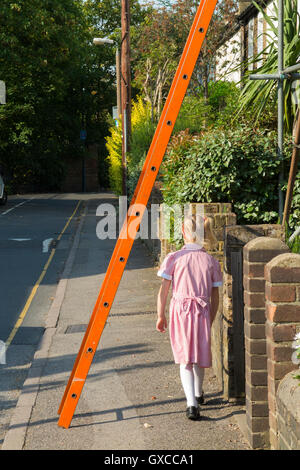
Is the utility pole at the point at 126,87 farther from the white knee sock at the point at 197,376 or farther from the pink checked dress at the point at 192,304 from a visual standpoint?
the white knee sock at the point at 197,376

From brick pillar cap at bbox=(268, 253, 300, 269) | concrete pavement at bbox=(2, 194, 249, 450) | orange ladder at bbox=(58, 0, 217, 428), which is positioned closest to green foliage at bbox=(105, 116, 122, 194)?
concrete pavement at bbox=(2, 194, 249, 450)

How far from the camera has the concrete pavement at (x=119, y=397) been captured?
5.02 meters

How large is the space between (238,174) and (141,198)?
140 inches

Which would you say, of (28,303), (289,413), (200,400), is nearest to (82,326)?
(28,303)

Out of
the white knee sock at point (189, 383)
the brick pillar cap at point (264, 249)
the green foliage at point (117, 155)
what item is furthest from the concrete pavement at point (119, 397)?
the green foliage at point (117, 155)

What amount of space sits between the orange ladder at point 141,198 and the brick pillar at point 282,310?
1227 millimetres

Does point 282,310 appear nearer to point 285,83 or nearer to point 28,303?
point 285,83

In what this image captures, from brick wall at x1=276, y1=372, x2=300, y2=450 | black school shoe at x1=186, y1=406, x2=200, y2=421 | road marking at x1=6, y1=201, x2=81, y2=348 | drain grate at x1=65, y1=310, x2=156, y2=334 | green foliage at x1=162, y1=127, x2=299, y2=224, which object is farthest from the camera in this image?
drain grate at x1=65, y1=310, x2=156, y2=334

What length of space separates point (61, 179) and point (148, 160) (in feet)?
145

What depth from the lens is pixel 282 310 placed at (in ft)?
14.1

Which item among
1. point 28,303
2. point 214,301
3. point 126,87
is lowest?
point 28,303

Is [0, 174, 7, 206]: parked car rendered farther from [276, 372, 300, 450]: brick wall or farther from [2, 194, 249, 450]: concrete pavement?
[276, 372, 300, 450]: brick wall

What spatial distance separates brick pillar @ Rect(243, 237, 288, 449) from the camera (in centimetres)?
475

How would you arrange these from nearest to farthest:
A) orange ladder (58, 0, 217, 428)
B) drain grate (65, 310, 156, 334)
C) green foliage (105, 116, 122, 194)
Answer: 1. orange ladder (58, 0, 217, 428)
2. drain grate (65, 310, 156, 334)
3. green foliage (105, 116, 122, 194)
